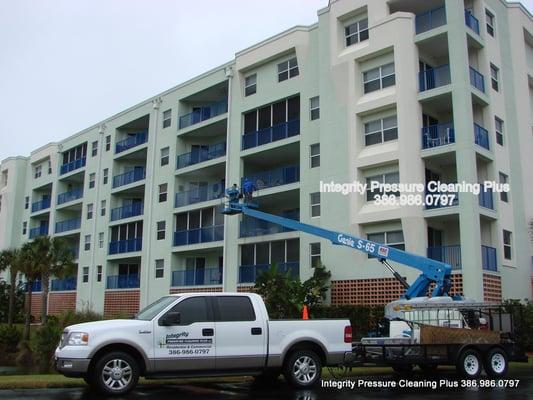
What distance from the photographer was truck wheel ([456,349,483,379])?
1493 cm

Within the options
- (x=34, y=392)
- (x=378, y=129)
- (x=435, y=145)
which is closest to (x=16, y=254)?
(x=378, y=129)

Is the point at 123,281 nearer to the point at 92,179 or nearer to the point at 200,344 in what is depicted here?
the point at 92,179

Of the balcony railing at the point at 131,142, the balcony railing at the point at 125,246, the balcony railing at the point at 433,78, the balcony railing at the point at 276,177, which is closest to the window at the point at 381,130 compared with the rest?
the balcony railing at the point at 433,78

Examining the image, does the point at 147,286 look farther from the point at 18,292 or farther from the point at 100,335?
the point at 100,335

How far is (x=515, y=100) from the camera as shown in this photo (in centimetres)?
3148

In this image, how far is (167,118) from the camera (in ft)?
144

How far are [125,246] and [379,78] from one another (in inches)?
938

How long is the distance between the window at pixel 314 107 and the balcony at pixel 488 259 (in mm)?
11216

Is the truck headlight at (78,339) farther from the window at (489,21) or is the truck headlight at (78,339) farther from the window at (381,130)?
the window at (489,21)

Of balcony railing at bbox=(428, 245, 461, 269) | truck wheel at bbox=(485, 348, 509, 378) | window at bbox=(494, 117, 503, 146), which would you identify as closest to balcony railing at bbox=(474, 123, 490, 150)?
window at bbox=(494, 117, 503, 146)

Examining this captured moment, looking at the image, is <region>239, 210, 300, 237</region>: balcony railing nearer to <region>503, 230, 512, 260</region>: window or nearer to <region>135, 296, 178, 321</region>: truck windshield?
<region>503, 230, 512, 260</region>: window

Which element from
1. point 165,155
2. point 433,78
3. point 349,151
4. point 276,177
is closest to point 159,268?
point 165,155

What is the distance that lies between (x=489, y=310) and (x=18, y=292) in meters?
45.2

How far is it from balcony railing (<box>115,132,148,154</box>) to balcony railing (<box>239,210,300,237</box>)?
14176mm
